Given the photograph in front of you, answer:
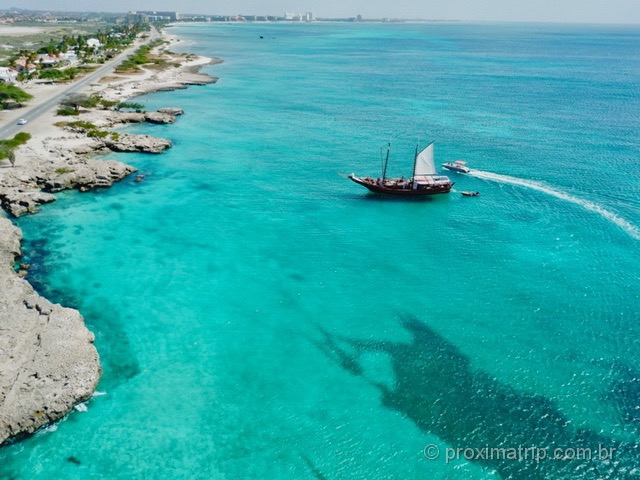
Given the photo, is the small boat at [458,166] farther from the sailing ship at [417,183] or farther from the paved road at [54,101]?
the paved road at [54,101]

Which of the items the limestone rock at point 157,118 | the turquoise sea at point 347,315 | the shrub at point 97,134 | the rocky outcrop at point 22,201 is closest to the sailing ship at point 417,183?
the turquoise sea at point 347,315

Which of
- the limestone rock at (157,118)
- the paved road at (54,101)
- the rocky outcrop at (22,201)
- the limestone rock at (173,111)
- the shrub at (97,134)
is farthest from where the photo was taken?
the limestone rock at (173,111)

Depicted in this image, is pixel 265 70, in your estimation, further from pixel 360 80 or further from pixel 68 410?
pixel 68 410

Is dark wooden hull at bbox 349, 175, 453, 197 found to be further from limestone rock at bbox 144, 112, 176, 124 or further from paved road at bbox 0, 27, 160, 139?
paved road at bbox 0, 27, 160, 139

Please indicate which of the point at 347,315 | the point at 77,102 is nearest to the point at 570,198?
the point at 347,315

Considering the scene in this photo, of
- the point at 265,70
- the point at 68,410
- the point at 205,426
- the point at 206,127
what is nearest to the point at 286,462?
the point at 205,426

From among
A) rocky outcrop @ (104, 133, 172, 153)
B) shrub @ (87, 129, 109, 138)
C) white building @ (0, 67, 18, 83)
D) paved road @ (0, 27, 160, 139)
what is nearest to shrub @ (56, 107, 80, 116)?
paved road @ (0, 27, 160, 139)

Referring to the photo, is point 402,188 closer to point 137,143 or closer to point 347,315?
point 347,315
